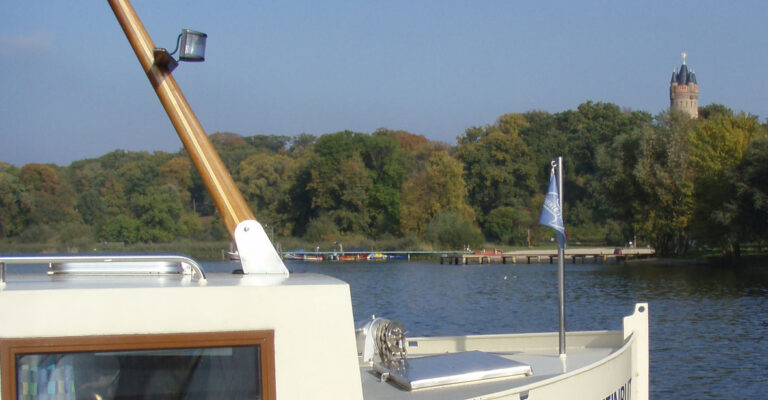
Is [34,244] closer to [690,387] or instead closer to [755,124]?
[690,387]

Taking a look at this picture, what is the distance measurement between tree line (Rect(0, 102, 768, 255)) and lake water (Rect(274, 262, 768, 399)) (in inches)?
195

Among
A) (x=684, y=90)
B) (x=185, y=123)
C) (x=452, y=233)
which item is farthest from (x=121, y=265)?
(x=684, y=90)

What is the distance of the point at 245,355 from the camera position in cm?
331

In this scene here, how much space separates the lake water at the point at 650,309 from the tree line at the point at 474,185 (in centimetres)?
495

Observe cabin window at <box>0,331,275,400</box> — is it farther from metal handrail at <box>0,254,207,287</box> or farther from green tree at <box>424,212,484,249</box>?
green tree at <box>424,212,484,249</box>

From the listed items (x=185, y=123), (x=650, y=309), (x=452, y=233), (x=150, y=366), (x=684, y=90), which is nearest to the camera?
(x=150, y=366)

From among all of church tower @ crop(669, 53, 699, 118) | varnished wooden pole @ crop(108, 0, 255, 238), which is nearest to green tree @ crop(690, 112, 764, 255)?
varnished wooden pole @ crop(108, 0, 255, 238)

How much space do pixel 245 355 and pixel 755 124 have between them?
57.6 meters

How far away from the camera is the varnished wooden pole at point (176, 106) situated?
4.95 meters

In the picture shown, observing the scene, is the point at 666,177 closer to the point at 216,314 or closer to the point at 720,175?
the point at 720,175

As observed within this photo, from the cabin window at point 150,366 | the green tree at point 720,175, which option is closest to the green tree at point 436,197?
the green tree at point 720,175

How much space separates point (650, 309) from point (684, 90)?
118936mm

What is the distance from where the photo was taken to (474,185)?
89750 millimetres

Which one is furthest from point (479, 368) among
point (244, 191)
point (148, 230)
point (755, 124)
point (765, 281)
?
point (244, 191)
